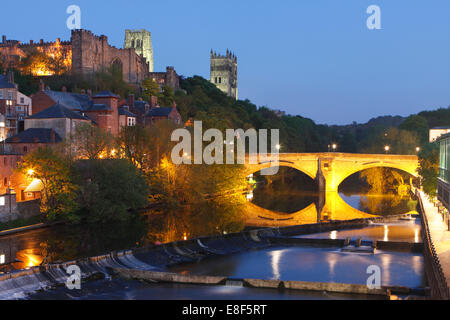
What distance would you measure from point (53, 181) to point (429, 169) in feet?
103

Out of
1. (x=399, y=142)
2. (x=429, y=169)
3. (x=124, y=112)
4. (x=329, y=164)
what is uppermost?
(x=124, y=112)

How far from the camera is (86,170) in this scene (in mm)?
43906

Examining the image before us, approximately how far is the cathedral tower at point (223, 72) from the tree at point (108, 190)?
11911 centimetres

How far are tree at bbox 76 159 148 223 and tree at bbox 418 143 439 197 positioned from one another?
24107 millimetres

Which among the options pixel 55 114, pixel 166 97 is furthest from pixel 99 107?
pixel 166 97

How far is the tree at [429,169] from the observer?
45.8 m

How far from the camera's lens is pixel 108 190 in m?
43.2

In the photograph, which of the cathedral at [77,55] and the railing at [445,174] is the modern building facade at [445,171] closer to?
the railing at [445,174]

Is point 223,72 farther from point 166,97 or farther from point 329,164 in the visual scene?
point 329,164

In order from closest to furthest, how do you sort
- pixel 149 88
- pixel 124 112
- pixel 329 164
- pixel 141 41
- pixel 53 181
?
pixel 53 181 < pixel 124 112 < pixel 329 164 < pixel 149 88 < pixel 141 41

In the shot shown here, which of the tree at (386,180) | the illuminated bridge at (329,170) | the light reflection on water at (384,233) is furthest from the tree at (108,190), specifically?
the tree at (386,180)

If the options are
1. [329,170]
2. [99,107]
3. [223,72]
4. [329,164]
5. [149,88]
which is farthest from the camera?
[223,72]
